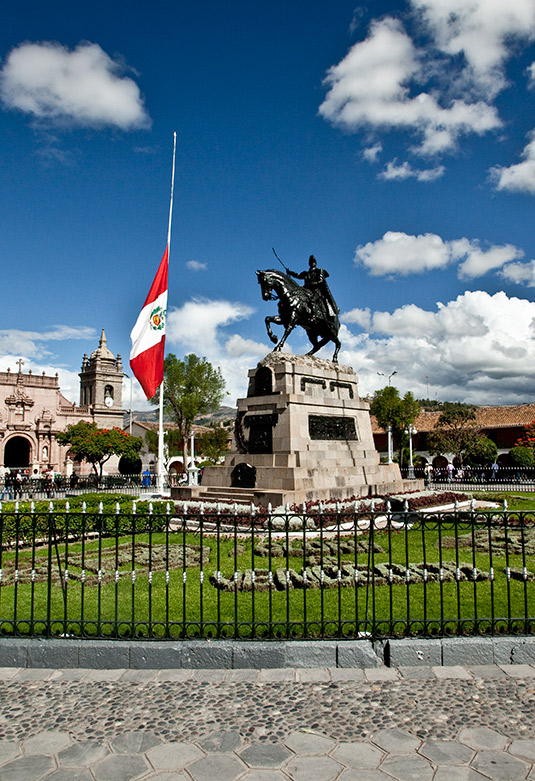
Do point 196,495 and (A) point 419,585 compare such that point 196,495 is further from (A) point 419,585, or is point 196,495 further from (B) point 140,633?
(B) point 140,633

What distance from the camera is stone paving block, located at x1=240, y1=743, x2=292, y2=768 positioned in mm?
3410

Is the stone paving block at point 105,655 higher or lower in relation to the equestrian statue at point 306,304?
lower

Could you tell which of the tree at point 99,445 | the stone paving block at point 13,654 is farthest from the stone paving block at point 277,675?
the tree at point 99,445

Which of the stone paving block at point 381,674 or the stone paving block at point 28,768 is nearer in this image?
the stone paving block at point 28,768

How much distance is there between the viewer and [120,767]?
11.1 ft

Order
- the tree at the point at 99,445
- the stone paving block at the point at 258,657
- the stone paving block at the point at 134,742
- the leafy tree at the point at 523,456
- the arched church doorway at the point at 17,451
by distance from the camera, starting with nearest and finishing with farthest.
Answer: the stone paving block at the point at 134,742, the stone paving block at the point at 258,657, the leafy tree at the point at 523,456, the tree at the point at 99,445, the arched church doorway at the point at 17,451

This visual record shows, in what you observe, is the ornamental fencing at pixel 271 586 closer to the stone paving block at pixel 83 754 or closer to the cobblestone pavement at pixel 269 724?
the cobblestone pavement at pixel 269 724

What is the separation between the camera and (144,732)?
12.3ft

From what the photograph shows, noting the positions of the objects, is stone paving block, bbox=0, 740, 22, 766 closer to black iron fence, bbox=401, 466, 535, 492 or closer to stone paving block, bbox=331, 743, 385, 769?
stone paving block, bbox=331, 743, 385, 769

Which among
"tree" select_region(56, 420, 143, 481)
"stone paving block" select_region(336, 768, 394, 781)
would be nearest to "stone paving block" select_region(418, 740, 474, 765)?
"stone paving block" select_region(336, 768, 394, 781)

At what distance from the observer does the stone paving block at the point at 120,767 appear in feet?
10.8

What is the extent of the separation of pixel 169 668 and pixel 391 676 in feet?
6.26

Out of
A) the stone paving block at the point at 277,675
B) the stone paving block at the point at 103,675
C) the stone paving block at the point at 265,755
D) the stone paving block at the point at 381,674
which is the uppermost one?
the stone paving block at the point at 265,755

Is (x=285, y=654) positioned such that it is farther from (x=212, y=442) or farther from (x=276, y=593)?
(x=212, y=442)
